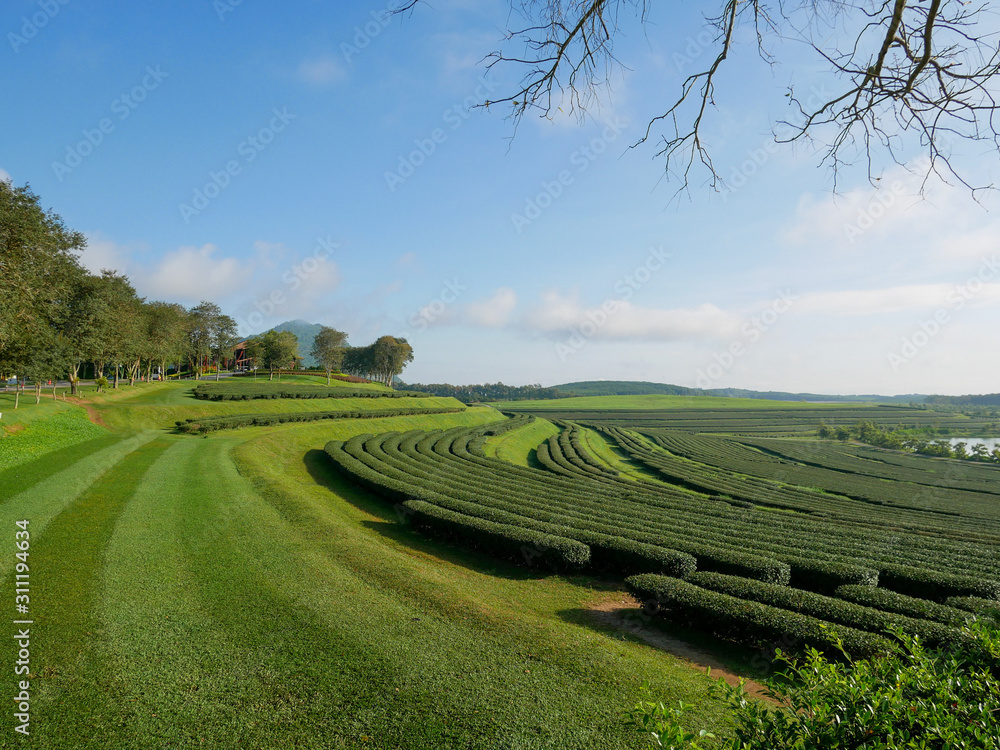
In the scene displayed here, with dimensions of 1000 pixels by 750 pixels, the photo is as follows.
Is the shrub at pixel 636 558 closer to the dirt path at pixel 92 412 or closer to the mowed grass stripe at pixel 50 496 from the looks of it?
the mowed grass stripe at pixel 50 496

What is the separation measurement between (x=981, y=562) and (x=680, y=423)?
312 feet

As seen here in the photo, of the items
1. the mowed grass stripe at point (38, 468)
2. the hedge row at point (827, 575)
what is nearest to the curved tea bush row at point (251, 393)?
the mowed grass stripe at point (38, 468)

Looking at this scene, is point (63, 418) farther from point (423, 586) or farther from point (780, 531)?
point (780, 531)

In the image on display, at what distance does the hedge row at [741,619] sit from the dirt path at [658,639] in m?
0.51

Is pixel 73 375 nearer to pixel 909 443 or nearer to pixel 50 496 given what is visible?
pixel 50 496

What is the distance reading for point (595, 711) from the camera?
556 centimetres

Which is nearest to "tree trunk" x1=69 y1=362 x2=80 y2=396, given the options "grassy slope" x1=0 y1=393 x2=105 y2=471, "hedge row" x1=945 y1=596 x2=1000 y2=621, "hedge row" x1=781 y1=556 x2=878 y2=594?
"grassy slope" x1=0 y1=393 x2=105 y2=471

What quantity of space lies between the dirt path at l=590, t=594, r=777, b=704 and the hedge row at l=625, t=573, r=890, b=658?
0.51 meters

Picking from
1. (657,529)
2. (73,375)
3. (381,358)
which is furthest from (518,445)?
(381,358)

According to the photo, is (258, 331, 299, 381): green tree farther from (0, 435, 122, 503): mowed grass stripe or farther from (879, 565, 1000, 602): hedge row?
(879, 565, 1000, 602): hedge row

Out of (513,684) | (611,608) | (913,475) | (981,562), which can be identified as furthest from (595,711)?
(913,475)

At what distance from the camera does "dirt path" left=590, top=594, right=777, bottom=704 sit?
7.07 m

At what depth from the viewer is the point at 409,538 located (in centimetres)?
1388

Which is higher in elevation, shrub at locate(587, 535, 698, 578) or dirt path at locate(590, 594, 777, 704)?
shrub at locate(587, 535, 698, 578)
